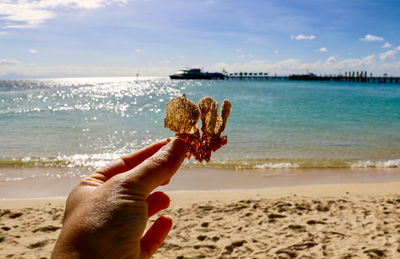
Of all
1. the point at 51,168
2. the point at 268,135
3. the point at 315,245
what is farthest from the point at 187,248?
the point at 268,135

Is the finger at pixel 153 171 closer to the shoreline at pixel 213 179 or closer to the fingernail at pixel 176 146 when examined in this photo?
the fingernail at pixel 176 146

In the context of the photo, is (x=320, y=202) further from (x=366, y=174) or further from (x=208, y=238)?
(x=366, y=174)

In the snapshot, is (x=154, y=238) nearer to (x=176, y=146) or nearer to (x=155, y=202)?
(x=155, y=202)

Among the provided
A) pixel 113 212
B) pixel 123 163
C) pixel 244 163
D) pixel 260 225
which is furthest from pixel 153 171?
pixel 244 163

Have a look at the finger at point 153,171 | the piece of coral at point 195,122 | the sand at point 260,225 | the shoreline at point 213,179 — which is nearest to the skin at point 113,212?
the finger at point 153,171

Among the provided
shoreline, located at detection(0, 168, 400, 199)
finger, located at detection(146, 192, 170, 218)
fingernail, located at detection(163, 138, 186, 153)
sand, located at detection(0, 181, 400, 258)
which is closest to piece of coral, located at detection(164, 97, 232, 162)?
fingernail, located at detection(163, 138, 186, 153)

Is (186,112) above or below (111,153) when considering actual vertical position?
above
